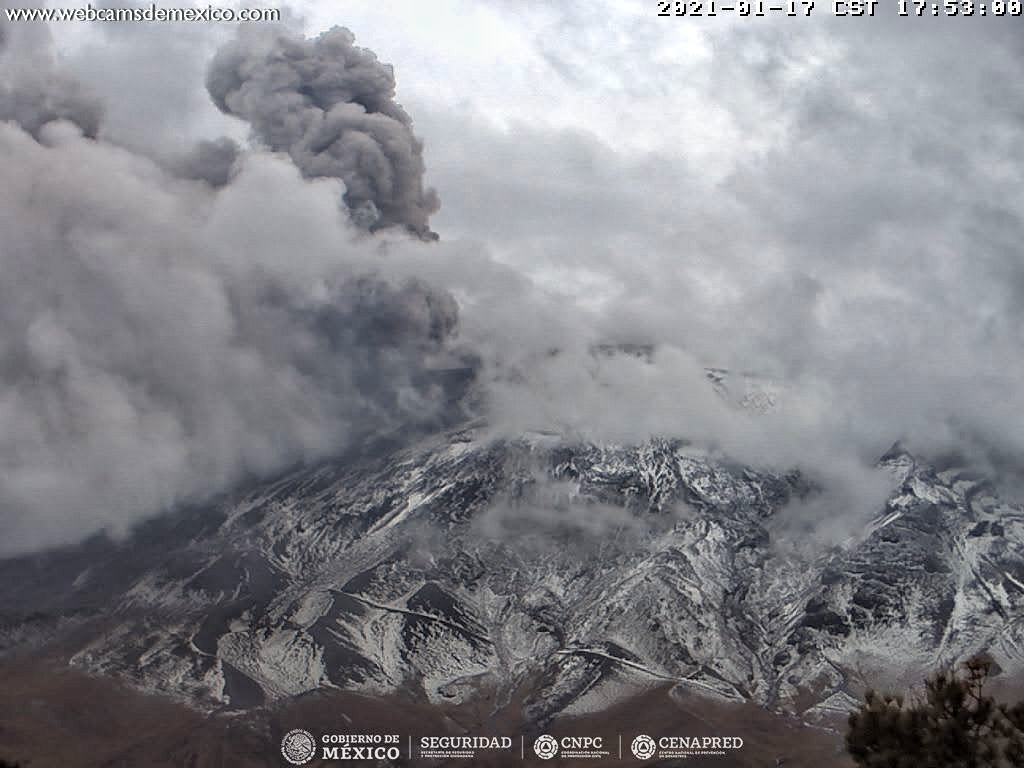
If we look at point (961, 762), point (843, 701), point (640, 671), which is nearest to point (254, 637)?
point (640, 671)

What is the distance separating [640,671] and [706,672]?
505 inches

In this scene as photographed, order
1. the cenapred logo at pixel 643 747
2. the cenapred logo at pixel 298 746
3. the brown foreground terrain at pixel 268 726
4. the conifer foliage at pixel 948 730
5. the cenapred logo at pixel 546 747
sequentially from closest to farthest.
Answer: the conifer foliage at pixel 948 730, the cenapred logo at pixel 298 746, the brown foreground terrain at pixel 268 726, the cenapred logo at pixel 643 747, the cenapred logo at pixel 546 747

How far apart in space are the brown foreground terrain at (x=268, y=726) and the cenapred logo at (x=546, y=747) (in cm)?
160

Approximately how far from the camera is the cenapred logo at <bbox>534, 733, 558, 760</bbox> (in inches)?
6280

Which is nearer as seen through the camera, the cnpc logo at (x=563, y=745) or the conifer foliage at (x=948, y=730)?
the conifer foliage at (x=948, y=730)

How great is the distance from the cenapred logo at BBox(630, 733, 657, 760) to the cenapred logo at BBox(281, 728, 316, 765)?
43.9m

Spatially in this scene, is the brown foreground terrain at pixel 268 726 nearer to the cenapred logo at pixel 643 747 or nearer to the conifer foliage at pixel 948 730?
the cenapred logo at pixel 643 747

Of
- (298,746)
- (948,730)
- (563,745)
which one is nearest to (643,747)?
(563,745)

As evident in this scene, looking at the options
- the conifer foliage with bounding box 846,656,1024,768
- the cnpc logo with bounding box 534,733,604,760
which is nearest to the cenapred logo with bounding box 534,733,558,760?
the cnpc logo with bounding box 534,733,604,760

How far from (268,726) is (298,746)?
27.4ft

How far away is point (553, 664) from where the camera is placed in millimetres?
196500

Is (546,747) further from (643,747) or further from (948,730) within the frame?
(948,730)

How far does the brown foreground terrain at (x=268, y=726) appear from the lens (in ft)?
496

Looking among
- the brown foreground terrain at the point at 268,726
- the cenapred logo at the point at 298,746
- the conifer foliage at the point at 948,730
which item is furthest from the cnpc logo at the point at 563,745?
the conifer foliage at the point at 948,730
